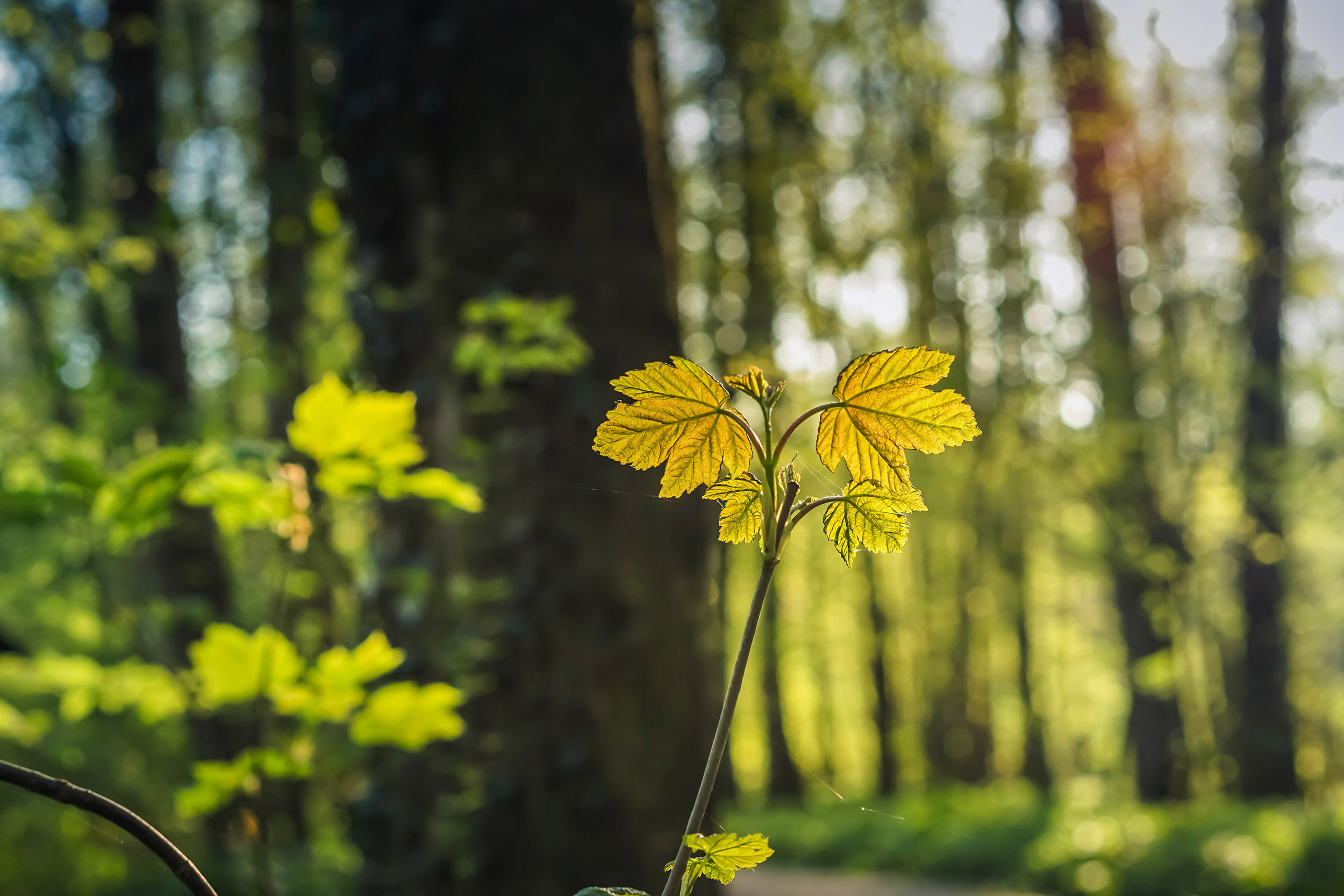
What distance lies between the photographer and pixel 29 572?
5.58 meters

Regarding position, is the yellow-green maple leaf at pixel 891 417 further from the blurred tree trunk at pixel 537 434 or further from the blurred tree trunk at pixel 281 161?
the blurred tree trunk at pixel 281 161

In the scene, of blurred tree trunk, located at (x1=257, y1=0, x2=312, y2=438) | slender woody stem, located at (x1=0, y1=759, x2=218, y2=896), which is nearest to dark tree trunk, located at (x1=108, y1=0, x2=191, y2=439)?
blurred tree trunk, located at (x1=257, y1=0, x2=312, y2=438)

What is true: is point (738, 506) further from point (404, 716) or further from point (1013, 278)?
point (1013, 278)

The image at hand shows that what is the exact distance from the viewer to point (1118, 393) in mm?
7891

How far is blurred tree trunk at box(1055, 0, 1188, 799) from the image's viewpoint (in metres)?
7.50

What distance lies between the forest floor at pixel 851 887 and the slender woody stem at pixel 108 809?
→ 7371mm

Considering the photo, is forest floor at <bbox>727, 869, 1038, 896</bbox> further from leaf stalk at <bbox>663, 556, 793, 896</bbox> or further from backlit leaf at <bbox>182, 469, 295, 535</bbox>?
leaf stalk at <bbox>663, 556, 793, 896</bbox>

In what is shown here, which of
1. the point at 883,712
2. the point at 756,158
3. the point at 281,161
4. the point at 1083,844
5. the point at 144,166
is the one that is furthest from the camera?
the point at 883,712

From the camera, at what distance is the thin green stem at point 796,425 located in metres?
0.39

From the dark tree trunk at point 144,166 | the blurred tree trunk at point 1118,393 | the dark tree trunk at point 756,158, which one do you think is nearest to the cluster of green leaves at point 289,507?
the dark tree trunk at point 756,158

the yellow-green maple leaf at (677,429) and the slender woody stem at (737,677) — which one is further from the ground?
the yellow-green maple leaf at (677,429)

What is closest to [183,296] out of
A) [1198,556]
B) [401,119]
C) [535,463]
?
[401,119]

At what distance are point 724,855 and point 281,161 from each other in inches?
153

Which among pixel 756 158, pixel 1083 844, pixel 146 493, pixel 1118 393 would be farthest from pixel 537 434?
pixel 1083 844
